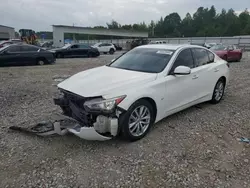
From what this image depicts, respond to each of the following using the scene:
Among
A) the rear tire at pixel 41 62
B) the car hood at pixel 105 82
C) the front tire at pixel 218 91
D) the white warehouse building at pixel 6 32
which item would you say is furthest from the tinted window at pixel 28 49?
the white warehouse building at pixel 6 32

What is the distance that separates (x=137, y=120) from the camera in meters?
3.57

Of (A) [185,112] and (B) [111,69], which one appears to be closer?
(B) [111,69]

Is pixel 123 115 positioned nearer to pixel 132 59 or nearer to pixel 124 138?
pixel 124 138

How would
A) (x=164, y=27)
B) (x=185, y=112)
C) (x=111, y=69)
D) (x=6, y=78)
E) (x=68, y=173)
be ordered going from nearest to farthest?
(x=68, y=173)
(x=111, y=69)
(x=185, y=112)
(x=6, y=78)
(x=164, y=27)

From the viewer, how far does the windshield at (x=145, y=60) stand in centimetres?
411

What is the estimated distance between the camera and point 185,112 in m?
4.93

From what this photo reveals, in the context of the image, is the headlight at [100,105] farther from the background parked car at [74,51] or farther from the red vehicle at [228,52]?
the background parked car at [74,51]

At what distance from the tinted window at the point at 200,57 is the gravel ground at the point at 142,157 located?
113 centimetres

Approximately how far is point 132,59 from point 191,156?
2243mm

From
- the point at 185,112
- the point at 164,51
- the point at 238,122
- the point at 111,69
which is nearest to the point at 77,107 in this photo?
the point at 111,69

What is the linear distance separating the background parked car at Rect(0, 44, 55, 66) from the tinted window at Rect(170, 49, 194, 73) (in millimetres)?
11245

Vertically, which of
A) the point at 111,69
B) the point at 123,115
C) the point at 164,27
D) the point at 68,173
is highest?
the point at 164,27

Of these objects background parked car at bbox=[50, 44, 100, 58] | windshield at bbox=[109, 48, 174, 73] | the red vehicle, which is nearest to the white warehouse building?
background parked car at bbox=[50, 44, 100, 58]

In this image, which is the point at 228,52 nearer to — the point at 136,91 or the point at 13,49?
the point at 13,49
